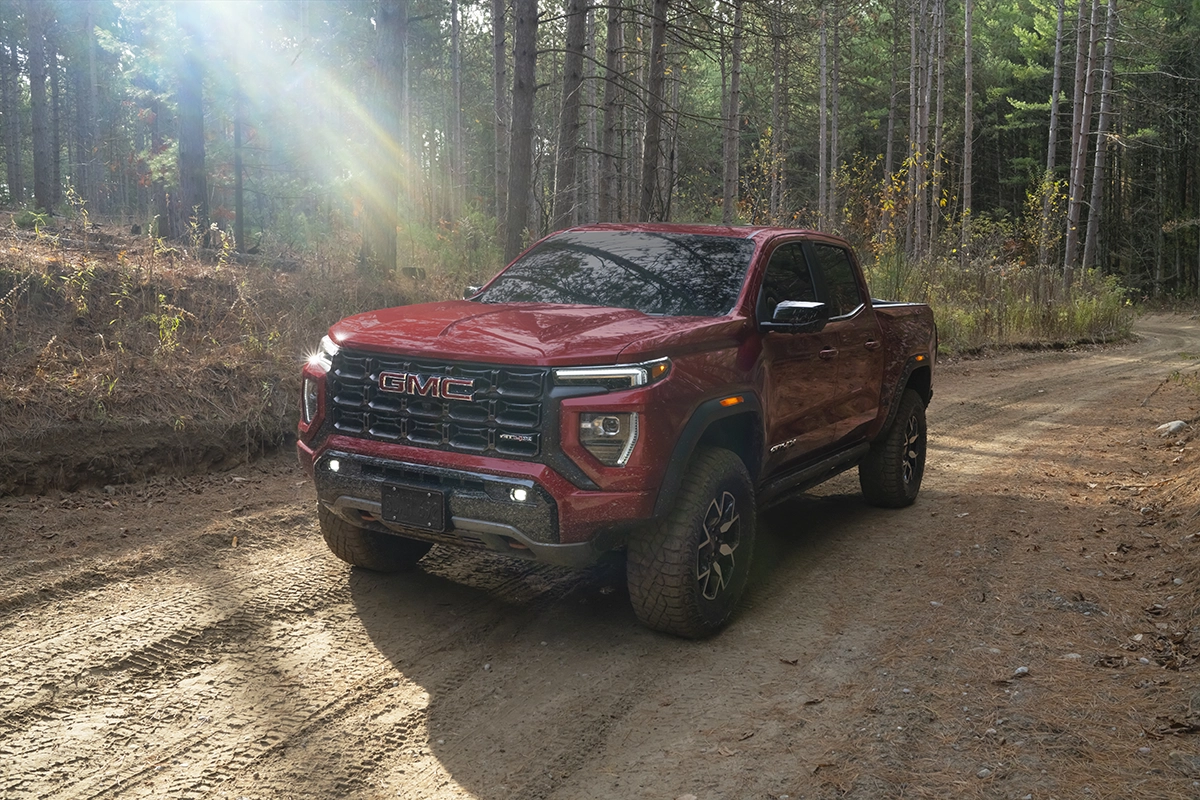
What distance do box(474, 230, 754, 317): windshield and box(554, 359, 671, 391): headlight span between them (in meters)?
0.91

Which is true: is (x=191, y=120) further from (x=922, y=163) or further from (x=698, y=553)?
(x=922, y=163)

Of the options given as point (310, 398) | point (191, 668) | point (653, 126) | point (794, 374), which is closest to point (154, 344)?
point (310, 398)

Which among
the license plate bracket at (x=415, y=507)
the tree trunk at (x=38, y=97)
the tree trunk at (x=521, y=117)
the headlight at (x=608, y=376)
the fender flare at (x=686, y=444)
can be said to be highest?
the tree trunk at (x=38, y=97)

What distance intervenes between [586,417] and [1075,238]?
88.8ft

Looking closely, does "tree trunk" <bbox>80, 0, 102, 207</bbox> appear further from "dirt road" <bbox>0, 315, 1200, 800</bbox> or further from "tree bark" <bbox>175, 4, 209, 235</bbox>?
"dirt road" <bbox>0, 315, 1200, 800</bbox>

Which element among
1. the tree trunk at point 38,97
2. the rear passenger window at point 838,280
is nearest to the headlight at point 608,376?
the rear passenger window at point 838,280

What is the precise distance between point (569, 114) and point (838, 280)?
7169 mm

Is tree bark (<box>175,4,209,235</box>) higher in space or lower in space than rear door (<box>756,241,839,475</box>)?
higher

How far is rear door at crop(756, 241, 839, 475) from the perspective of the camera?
17.4 ft

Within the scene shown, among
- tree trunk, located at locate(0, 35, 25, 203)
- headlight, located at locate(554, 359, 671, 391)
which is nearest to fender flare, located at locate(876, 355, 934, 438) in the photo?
headlight, located at locate(554, 359, 671, 391)

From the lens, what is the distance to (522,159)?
12.0 metres

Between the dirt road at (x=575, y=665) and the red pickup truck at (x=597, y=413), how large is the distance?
0.51 meters

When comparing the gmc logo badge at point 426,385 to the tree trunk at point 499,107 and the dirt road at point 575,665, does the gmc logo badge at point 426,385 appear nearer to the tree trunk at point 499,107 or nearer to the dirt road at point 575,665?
the dirt road at point 575,665

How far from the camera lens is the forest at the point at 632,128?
1444 centimetres
